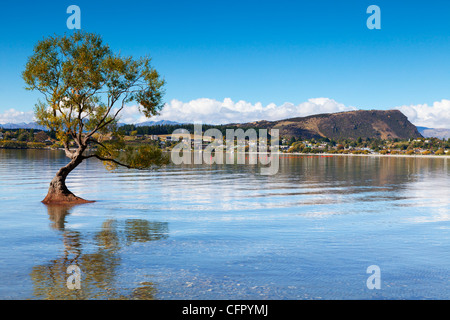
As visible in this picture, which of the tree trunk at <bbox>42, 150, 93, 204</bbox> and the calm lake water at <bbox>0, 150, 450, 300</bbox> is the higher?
the tree trunk at <bbox>42, 150, 93, 204</bbox>

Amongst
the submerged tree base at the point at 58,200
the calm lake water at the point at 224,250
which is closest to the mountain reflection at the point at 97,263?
the calm lake water at the point at 224,250

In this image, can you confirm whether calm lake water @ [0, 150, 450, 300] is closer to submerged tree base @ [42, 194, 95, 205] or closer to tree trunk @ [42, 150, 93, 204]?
submerged tree base @ [42, 194, 95, 205]

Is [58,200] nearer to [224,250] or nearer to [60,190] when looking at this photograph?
[60,190]

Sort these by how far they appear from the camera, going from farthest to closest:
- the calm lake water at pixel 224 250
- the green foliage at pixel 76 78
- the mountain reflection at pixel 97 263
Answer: the green foliage at pixel 76 78
the calm lake water at pixel 224 250
the mountain reflection at pixel 97 263

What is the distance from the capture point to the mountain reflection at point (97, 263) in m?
15.0

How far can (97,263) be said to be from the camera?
62.6ft

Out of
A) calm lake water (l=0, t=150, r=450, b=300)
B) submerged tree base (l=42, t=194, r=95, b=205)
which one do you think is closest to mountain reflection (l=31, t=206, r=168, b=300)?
calm lake water (l=0, t=150, r=450, b=300)

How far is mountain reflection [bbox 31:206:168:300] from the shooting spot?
15.0 m

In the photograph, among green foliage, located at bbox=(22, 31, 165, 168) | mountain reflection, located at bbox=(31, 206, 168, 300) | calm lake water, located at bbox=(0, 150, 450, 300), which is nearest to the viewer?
mountain reflection, located at bbox=(31, 206, 168, 300)

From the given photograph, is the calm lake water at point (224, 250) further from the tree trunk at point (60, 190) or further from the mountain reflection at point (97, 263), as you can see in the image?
the tree trunk at point (60, 190)

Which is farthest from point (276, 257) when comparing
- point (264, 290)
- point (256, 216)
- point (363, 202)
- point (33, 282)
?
point (363, 202)

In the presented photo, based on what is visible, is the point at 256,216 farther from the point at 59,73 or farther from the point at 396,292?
the point at 59,73

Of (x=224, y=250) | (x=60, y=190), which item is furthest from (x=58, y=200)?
(x=224, y=250)

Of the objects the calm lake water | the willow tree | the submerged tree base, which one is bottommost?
the calm lake water
